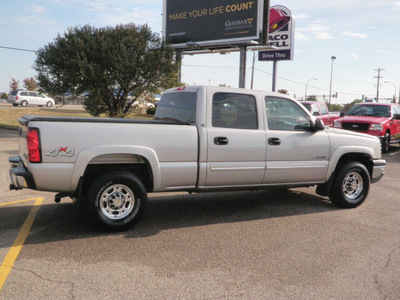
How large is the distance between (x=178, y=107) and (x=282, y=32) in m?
22.8

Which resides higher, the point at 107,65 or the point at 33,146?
the point at 107,65

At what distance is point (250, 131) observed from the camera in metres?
5.70

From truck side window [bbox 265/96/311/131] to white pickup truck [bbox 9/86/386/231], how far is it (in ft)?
0.05

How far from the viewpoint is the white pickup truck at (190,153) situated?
4.63m

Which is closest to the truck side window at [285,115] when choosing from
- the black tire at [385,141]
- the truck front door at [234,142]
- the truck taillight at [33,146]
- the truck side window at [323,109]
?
the truck front door at [234,142]

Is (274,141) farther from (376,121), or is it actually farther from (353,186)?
(376,121)

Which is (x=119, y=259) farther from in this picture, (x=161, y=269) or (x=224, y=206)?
(x=224, y=206)

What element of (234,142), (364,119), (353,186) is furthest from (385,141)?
(234,142)

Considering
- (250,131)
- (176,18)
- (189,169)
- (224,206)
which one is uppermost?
(176,18)

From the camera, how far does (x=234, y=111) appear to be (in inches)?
226

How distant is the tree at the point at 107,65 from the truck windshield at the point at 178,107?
13.1m

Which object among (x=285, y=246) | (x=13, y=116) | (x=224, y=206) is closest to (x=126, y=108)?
(x=13, y=116)

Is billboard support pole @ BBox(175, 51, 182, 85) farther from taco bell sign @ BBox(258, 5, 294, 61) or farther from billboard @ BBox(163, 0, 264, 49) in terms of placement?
taco bell sign @ BBox(258, 5, 294, 61)

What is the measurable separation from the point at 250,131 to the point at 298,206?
1853 mm
